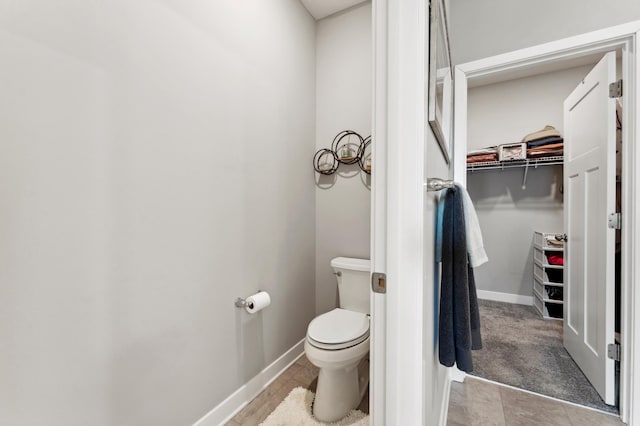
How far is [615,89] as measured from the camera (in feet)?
5.25

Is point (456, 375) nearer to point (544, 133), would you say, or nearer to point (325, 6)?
point (544, 133)

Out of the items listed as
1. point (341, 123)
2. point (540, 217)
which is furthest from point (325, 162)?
point (540, 217)

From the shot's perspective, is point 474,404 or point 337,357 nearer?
point 337,357

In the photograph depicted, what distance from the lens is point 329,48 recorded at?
2.25 m

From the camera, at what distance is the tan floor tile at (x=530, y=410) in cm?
151

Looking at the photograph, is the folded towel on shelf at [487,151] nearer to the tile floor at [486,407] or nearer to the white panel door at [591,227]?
the white panel door at [591,227]

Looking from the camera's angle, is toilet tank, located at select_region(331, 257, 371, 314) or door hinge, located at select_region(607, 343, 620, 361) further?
toilet tank, located at select_region(331, 257, 371, 314)

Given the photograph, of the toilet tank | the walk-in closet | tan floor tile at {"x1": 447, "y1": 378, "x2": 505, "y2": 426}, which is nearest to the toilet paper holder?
the toilet tank

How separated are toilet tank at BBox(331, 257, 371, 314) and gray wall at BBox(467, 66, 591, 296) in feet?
7.70

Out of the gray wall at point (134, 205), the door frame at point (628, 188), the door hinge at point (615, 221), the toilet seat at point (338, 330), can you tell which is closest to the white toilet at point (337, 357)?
the toilet seat at point (338, 330)

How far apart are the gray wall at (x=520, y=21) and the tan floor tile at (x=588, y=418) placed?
2164 mm

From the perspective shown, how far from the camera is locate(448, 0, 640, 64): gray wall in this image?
1510mm

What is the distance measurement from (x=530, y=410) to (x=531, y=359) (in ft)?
2.14

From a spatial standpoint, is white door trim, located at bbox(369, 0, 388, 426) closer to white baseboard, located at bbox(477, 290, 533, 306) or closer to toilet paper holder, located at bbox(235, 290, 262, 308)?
toilet paper holder, located at bbox(235, 290, 262, 308)
